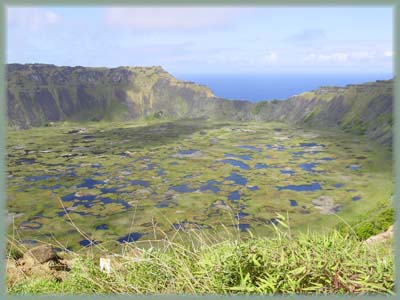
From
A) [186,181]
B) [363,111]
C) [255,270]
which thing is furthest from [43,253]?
[363,111]

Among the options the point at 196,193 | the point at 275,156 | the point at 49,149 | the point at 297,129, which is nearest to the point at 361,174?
the point at 275,156

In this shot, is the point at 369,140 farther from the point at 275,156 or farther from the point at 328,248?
the point at 328,248

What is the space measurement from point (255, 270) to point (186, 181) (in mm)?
105950

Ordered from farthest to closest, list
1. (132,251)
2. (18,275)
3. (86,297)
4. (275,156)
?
(275,156)
(18,275)
(132,251)
(86,297)

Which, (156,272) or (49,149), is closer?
(156,272)

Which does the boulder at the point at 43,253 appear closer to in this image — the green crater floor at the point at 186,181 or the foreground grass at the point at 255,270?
the foreground grass at the point at 255,270

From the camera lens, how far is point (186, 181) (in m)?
109

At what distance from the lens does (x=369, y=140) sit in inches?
6048

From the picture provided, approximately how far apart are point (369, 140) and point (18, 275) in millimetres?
163155

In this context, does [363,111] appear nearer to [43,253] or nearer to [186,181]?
[186,181]

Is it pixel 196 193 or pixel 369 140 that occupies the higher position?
pixel 369 140

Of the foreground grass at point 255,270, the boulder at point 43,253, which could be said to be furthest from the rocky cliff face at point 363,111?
the foreground grass at point 255,270

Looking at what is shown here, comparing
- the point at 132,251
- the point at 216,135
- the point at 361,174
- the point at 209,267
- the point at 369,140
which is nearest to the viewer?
the point at 209,267

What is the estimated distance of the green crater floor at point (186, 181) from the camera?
246 feet
